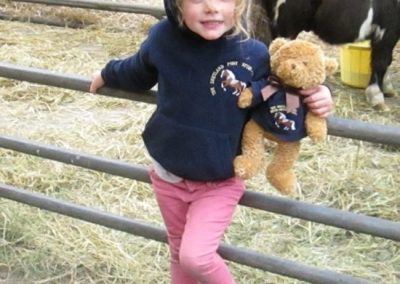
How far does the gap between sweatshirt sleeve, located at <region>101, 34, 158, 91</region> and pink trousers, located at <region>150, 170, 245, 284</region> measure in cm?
27

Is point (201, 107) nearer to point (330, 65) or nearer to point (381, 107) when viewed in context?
point (330, 65)

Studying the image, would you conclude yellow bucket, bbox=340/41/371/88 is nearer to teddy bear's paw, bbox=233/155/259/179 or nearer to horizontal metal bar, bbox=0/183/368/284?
horizontal metal bar, bbox=0/183/368/284

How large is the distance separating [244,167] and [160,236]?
671 mm

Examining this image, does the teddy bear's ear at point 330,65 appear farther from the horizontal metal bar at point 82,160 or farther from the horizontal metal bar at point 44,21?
the horizontal metal bar at point 44,21

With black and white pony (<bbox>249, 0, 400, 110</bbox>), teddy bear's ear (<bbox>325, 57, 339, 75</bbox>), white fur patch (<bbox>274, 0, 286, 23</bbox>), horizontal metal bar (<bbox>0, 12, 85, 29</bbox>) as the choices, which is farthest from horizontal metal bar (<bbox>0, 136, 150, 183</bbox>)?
horizontal metal bar (<bbox>0, 12, 85, 29</bbox>)

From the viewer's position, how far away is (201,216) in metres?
2.16

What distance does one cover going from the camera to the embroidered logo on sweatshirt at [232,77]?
205 cm

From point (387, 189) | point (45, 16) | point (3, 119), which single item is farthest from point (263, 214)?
point (45, 16)

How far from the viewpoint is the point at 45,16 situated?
24.8 ft

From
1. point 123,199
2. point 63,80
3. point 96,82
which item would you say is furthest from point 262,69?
point 123,199

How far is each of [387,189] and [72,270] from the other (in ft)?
5.53

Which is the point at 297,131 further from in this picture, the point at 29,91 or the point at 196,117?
the point at 29,91

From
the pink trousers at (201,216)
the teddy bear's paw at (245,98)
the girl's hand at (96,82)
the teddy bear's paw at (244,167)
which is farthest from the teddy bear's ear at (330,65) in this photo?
the girl's hand at (96,82)

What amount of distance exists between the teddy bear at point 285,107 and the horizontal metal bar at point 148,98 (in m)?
0.13
